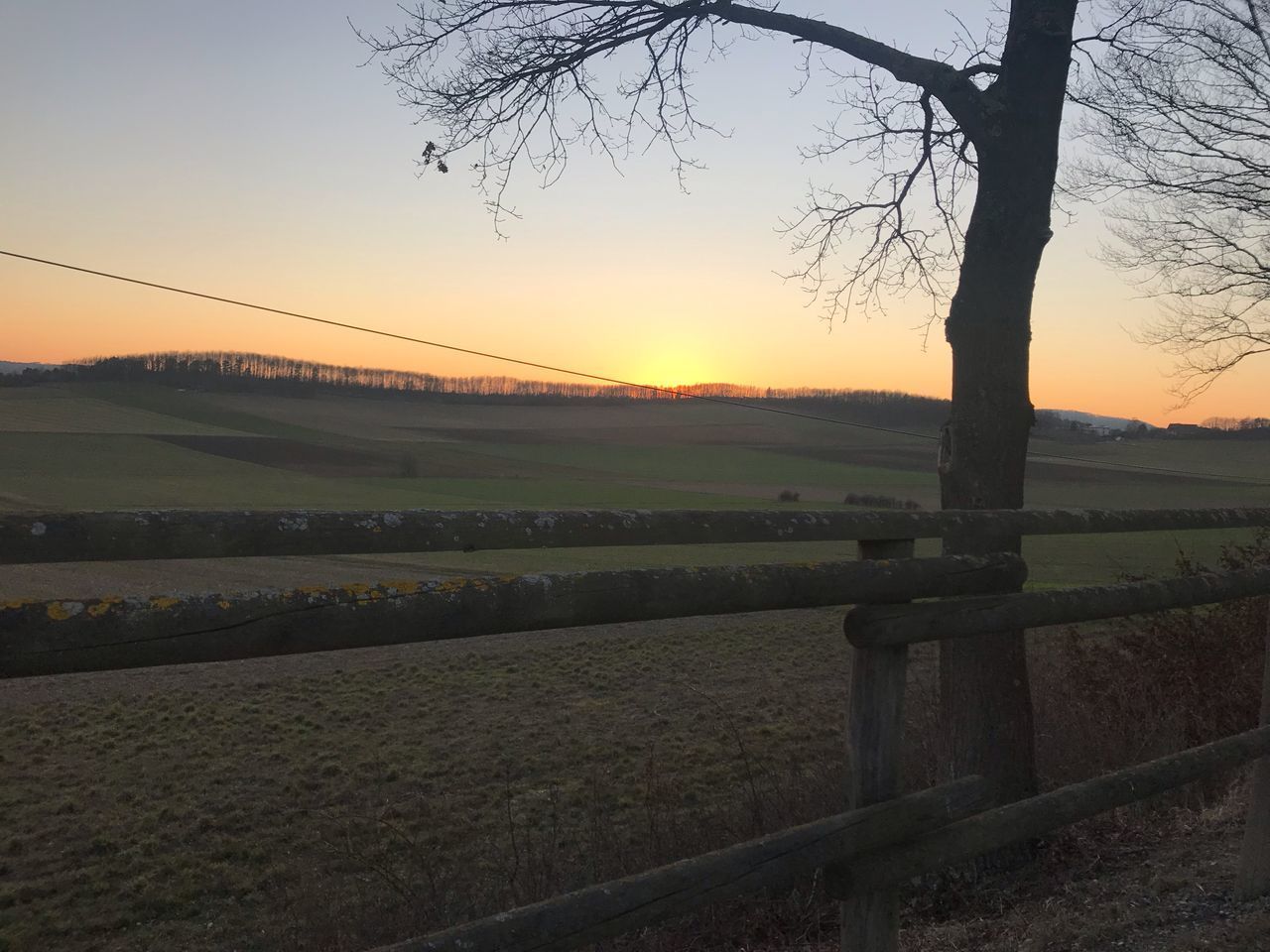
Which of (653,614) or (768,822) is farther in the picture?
(768,822)

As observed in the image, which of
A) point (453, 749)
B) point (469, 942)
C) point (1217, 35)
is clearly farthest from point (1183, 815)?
point (1217, 35)

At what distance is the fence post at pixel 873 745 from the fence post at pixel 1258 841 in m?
2.33

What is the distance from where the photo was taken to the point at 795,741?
1054 cm

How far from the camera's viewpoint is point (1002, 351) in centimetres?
514

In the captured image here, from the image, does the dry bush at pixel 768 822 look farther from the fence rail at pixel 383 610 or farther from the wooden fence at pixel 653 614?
the fence rail at pixel 383 610

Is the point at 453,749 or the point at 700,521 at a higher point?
the point at 700,521

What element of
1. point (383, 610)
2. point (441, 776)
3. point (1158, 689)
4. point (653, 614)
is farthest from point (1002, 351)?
point (441, 776)

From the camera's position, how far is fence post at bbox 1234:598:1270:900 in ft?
12.3

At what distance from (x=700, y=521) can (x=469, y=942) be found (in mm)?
978

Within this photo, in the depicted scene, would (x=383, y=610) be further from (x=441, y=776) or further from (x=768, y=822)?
(x=441, y=776)

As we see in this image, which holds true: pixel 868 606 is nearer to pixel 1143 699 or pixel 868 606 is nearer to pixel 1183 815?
pixel 1183 815

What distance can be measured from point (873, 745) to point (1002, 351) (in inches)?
136

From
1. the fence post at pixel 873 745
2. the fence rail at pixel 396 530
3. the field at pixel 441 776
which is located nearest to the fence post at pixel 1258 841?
the field at pixel 441 776

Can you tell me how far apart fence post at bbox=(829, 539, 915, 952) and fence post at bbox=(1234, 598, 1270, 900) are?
233cm
